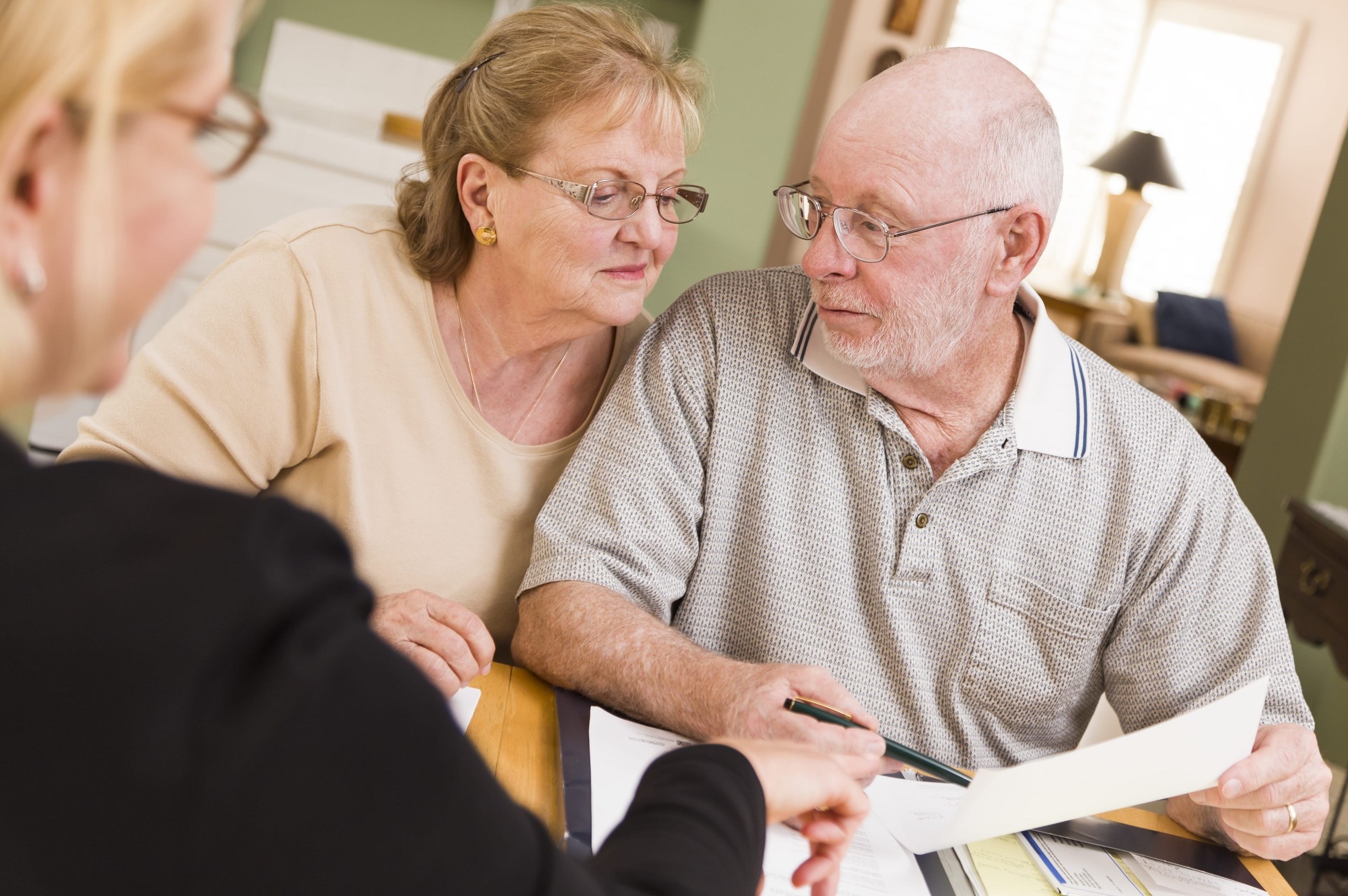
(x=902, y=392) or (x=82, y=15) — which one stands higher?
(x=82, y=15)

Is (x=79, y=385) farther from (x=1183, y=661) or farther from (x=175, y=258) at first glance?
(x=1183, y=661)

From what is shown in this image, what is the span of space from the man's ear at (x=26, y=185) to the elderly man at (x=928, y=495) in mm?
912

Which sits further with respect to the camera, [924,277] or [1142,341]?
[1142,341]

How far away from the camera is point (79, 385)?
55cm

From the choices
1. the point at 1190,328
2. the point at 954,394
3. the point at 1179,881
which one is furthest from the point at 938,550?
the point at 1190,328

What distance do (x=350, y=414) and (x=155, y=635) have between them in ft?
3.37

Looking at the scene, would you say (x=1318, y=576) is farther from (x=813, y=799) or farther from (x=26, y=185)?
(x=26, y=185)

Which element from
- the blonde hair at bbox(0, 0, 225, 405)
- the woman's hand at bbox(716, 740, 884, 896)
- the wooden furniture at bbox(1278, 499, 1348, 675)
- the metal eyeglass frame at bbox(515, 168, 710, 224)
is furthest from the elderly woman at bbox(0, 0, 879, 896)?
the wooden furniture at bbox(1278, 499, 1348, 675)

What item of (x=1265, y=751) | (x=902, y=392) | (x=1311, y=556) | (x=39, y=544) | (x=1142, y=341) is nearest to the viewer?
(x=39, y=544)

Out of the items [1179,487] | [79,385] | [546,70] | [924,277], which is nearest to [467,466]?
[546,70]

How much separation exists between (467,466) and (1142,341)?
6969 millimetres

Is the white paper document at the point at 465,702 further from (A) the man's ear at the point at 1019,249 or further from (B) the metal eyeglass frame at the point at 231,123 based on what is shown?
(A) the man's ear at the point at 1019,249

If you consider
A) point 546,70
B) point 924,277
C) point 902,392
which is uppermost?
point 546,70

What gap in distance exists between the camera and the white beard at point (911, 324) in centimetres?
147
